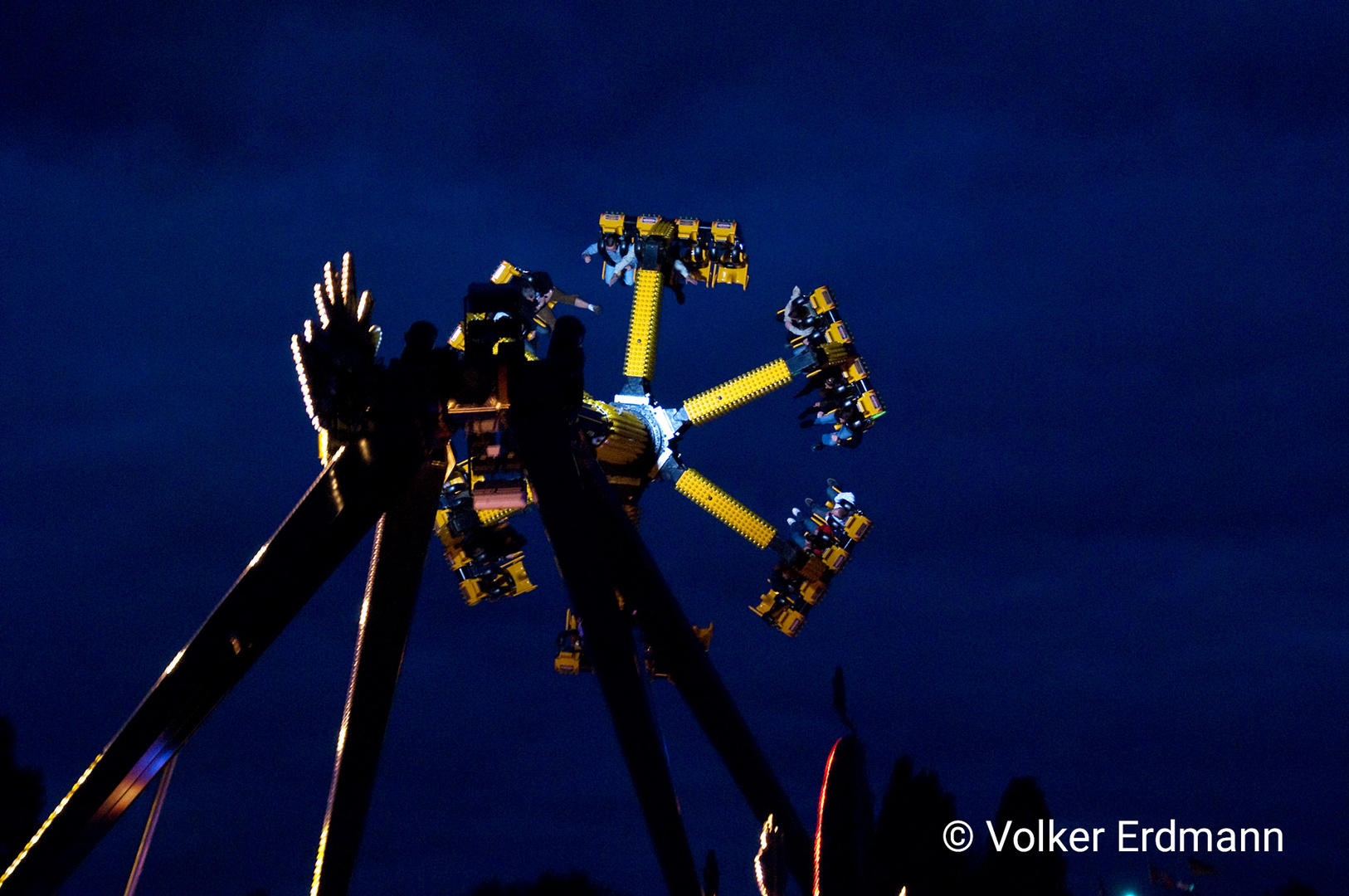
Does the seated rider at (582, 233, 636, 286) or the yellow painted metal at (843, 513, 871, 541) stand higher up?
the seated rider at (582, 233, 636, 286)

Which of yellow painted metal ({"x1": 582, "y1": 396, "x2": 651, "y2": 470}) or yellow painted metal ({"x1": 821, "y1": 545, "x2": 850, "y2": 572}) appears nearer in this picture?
yellow painted metal ({"x1": 582, "y1": 396, "x2": 651, "y2": 470})

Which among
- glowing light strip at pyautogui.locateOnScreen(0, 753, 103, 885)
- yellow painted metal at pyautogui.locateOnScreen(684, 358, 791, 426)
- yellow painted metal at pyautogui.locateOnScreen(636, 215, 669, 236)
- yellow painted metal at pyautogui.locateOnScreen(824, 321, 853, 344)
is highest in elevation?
yellow painted metal at pyautogui.locateOnScreen(636, 215, 669, 236)

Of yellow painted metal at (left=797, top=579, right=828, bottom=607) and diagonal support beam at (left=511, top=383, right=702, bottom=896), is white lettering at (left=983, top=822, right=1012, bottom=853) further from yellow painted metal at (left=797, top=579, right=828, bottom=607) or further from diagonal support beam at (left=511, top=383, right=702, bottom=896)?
diagonal support beam at (left=511, top=383, right=702, bottom=896)

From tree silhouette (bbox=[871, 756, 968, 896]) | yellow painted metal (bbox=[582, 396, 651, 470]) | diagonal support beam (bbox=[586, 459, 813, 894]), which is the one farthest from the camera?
Answer: tree silhouette (bbox=[871, 756, 968, 896])

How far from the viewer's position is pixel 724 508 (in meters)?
21.6

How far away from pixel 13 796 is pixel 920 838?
25.1 meters

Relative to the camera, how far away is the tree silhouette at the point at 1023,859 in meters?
35.2

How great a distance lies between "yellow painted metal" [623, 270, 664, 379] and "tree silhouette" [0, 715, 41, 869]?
81.9 ft

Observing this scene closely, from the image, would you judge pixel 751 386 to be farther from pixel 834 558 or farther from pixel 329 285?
pixel 329 285

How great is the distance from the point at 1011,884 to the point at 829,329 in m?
19.7

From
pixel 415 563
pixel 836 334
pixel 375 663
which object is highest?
pixel 836 334

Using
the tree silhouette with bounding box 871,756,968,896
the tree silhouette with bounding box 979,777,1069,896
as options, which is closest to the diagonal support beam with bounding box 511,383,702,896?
the tree silhouette with bounding box 871,756,968,896

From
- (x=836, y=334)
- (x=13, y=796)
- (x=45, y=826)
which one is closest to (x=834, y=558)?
(x=836, y=334)

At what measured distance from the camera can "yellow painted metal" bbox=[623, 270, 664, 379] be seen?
21938 mm
